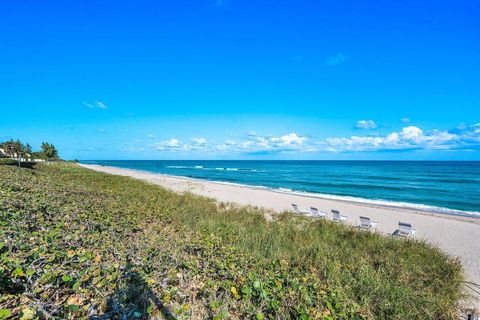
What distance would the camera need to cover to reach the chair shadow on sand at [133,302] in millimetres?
2555

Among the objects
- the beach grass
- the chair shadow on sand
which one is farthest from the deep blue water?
the chair shadow on sand

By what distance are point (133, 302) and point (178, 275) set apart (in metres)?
0.61

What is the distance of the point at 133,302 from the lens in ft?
9.35

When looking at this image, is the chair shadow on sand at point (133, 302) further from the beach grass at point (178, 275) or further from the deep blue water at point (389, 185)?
the deep blue water at point (389, 185)

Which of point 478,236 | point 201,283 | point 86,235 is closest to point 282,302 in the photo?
point 201,283

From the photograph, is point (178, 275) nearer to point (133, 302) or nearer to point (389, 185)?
point (133, 302)

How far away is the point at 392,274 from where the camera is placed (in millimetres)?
5148

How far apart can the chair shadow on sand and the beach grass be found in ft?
0.04

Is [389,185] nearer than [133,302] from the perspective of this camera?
No

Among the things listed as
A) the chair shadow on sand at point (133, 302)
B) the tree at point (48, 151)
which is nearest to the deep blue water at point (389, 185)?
the chair shadow on sand at point (133, 302)

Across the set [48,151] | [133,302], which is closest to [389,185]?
[133,302]

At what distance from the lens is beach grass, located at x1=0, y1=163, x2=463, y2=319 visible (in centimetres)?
263

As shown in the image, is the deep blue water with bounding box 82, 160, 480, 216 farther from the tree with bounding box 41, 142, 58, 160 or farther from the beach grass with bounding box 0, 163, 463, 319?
the tree with bounding box 41, 142, 58, 160

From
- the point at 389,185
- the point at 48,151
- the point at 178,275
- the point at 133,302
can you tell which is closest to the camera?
the point at 133,302
